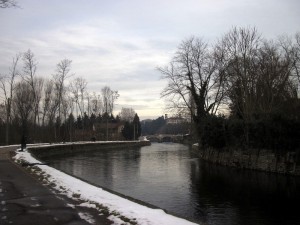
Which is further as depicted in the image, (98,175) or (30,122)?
(30,122)

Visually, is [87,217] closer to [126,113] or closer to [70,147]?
[70,147]

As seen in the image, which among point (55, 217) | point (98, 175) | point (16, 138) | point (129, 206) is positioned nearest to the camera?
point (55, 217)

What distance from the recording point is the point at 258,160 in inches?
1190

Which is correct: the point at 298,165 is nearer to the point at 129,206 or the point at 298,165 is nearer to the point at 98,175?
the point at 98,175

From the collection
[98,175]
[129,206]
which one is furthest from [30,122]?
[129,206]

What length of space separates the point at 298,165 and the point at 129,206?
17.7m

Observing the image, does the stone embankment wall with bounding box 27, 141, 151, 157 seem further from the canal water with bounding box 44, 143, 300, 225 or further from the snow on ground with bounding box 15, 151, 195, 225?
the snow on ground with bounding box 15, 151, 195, 225

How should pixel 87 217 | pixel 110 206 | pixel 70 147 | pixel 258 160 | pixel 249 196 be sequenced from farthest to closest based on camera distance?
pixel 70 147 < pixel 258 160 < pixel 249 196 < pixel 110 206 < pixel 87 217

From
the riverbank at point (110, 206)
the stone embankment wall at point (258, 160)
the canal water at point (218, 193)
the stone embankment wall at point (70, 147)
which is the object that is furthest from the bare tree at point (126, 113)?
the riverbank at point (110, 206)

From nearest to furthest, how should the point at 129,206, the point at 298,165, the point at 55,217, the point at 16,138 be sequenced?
the point at 55,217 → the point at 129,206 → the point at 298,165 → the point at 16,138

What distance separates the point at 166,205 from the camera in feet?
53.4

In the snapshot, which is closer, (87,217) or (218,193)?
(87,217)

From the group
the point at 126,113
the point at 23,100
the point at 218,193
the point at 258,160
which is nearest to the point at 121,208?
the point at 218,193

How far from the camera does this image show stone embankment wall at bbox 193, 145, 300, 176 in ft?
86.3
